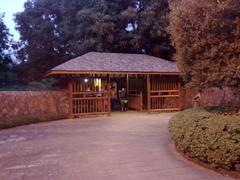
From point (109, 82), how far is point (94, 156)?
1169 centimetres

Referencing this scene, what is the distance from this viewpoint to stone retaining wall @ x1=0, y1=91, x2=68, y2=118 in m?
16.3

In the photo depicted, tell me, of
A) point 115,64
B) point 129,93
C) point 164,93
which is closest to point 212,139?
point 115,64

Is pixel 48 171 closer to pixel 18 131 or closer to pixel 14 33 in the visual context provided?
pixel 18 131

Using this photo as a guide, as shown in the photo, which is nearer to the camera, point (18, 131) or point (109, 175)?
point (109, 175)

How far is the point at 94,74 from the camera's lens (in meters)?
18.4

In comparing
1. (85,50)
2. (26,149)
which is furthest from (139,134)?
(85,50)

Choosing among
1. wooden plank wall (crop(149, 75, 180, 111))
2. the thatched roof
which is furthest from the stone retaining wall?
wooden plank wall (crop(149, 75, 180, 111))

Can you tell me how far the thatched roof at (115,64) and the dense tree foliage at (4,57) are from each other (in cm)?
1155

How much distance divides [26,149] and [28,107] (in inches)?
304

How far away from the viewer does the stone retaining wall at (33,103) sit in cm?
1630

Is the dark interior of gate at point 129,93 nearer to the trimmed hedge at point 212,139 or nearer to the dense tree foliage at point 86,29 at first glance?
the dense tree foliage at point 86,29

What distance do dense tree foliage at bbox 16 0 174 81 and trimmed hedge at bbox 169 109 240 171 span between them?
1843cm

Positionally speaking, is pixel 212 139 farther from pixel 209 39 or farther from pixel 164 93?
pixel 164 93

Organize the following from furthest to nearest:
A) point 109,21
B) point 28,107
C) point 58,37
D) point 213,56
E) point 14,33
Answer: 1. point 14,33
2. point 58,37
3. point 109,21
4. point 28,107
5. point 213,56
